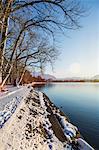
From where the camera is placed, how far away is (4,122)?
687cm

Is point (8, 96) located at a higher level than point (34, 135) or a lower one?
higher

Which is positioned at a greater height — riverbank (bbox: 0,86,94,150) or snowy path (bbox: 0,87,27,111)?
snowy path (bbox: 0,87,27,111)

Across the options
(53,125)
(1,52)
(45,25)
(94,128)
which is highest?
(45,25)

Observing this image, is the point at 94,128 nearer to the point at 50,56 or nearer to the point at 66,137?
the point at 66,137

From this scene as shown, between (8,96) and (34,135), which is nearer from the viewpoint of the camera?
(34,135)

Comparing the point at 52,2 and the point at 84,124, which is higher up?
the point at 52,2

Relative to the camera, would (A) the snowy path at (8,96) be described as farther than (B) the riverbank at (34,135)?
Yes

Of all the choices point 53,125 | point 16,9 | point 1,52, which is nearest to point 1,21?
point 16,9

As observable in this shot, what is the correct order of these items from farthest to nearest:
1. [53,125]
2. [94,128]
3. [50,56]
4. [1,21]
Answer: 1. [50,56]
2. [94,128]
3. [1,21]
4. [53,125]

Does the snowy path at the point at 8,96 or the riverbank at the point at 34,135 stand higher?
the snowy path at the point at 8,96

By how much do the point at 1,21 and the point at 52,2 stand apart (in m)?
3.15

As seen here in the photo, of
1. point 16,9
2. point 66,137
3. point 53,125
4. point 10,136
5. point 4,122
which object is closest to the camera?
point 10,136

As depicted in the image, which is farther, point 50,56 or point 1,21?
point 50,56

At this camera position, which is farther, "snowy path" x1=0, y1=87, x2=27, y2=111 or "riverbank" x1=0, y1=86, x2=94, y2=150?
"snowy path" x1=0, y1=87, x2=27, y2=111
